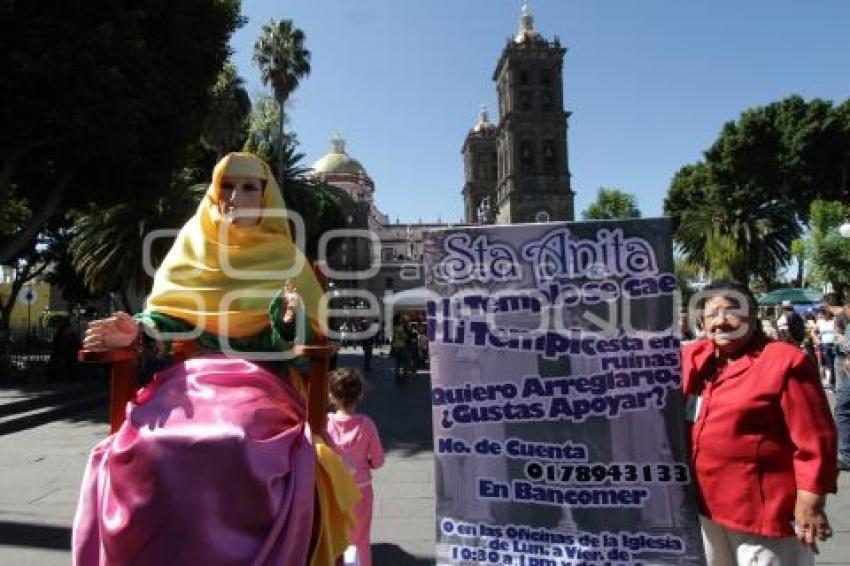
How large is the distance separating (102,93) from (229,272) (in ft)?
40.0

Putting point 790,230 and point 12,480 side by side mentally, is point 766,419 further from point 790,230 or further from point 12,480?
point 790,230

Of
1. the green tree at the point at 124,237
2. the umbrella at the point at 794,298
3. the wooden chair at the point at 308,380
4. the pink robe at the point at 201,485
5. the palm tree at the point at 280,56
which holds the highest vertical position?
the palm tree at the point at 280,56

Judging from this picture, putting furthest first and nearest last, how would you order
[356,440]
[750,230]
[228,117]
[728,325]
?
1. [750,230]
2. [228,117]
3. [356,440]
4. [728,325]

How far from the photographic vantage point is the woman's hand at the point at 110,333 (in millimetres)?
2842

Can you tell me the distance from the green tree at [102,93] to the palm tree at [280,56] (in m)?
15.4

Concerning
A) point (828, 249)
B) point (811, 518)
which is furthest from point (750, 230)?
point (811, 518)

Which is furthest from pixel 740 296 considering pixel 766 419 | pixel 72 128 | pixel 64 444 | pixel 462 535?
pixel 72 128

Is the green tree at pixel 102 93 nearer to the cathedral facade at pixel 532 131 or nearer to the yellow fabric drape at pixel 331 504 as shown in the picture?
the yellow fabric drape at pixel 331 504

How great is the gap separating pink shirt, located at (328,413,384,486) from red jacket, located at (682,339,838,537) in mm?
2094

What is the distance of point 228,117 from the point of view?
2677 centimetres

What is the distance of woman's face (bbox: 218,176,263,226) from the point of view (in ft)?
10.4

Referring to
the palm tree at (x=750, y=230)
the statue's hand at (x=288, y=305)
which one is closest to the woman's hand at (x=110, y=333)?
the statue's hand at (x=288, y=305)

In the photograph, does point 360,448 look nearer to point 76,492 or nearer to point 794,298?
point 76,492

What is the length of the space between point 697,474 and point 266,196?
2111 millimetres
